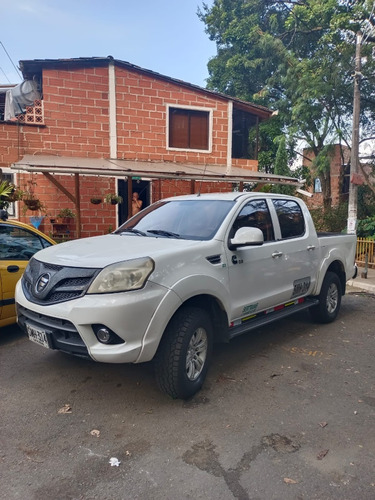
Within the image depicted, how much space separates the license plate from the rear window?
291 cm

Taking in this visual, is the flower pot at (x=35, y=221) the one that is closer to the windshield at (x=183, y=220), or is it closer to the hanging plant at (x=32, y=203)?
the hanging plant at (x=32, y=203)

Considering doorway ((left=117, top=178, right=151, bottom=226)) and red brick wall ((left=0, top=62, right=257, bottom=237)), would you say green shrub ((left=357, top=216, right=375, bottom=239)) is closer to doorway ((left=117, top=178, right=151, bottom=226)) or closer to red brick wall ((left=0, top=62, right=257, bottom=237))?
red brick wall ((left=0, top=62, right=257, bottom=237))

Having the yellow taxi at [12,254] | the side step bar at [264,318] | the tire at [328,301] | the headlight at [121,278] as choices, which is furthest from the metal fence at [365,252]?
the headlight at [121,278]

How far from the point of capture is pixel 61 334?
9.74ft

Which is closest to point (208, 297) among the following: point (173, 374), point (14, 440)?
point (173, 374)

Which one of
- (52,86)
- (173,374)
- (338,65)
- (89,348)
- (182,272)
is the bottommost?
(173,374)

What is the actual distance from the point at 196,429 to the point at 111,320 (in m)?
1.07

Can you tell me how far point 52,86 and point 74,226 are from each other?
3.97 metres

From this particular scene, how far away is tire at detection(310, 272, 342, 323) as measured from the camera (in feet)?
17.4

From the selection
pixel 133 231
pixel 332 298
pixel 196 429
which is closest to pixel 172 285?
pixel 196 429

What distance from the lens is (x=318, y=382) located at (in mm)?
3646

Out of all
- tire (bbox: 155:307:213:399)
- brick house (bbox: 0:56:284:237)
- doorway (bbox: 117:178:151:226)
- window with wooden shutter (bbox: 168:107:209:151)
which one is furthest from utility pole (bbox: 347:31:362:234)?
tire (bbox: 155:307:213:399)

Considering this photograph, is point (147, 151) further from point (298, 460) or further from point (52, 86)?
point (298, 460)

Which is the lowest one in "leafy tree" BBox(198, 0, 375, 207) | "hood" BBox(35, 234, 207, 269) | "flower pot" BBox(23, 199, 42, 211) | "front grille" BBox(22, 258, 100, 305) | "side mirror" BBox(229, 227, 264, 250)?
"front grille" BBox(22, 258, 100, 305)
